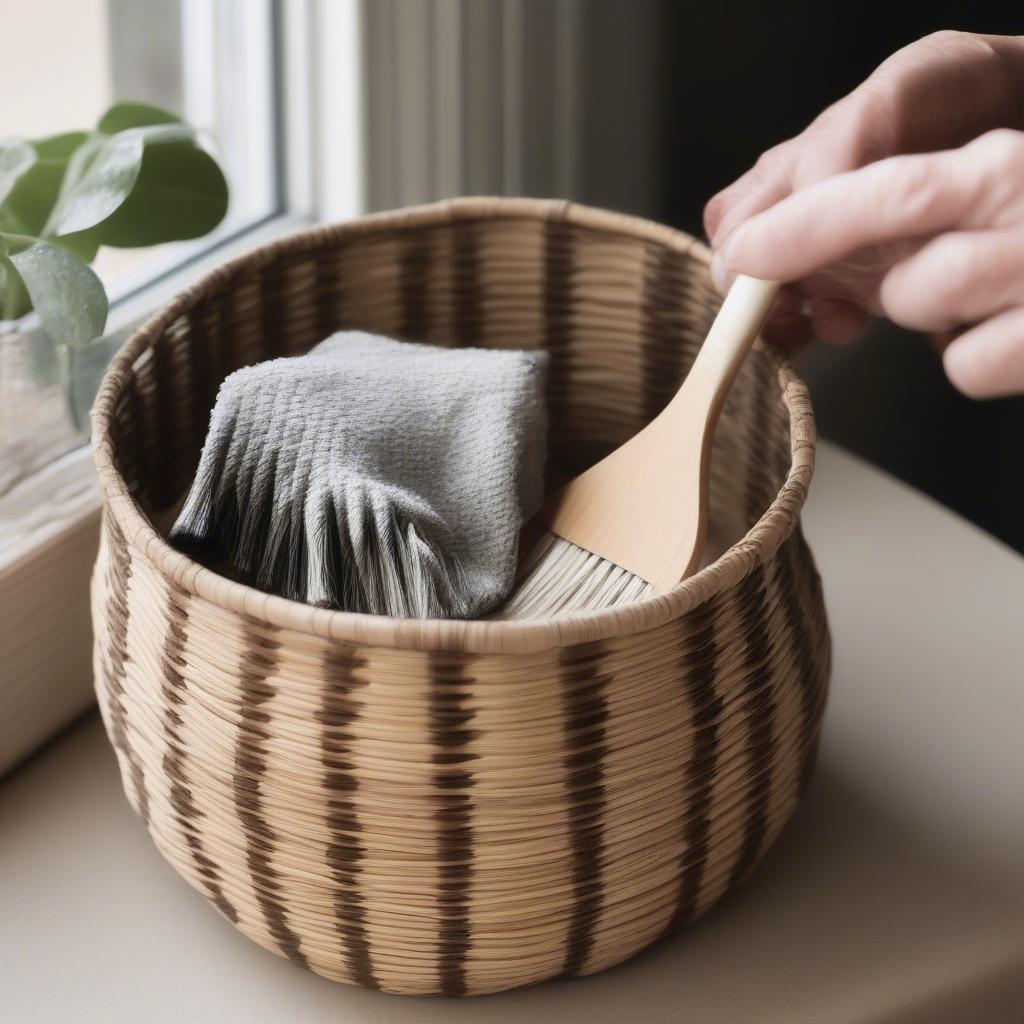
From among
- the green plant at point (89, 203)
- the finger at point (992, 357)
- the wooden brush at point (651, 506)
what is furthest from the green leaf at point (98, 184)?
the finger at point (992, 357)

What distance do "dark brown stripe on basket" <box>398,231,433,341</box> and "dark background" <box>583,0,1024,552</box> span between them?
0.31 metres

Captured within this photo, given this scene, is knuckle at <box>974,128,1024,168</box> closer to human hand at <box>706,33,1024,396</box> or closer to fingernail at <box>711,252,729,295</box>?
human hand at <box>706,33,1024,396</box>

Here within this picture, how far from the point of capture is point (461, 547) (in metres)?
0.47

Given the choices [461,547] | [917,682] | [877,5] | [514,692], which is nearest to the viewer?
[514,692]

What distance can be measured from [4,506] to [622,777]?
0.29 metres

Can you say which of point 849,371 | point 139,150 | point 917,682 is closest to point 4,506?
point 139,150

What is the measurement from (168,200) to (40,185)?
0.18 ft

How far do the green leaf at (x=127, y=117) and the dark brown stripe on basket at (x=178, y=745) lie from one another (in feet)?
0.89

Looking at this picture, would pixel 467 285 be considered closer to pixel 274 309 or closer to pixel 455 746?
pixel 274 309

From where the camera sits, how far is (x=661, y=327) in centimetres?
55

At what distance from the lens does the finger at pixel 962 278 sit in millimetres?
344

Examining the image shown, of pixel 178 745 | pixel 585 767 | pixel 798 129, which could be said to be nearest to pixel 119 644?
pixel 178 745

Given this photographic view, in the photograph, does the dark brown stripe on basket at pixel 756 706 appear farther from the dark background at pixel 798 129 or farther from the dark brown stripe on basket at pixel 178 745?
the dark background at pixel 798 129

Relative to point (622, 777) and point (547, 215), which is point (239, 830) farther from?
point (547, 215)
